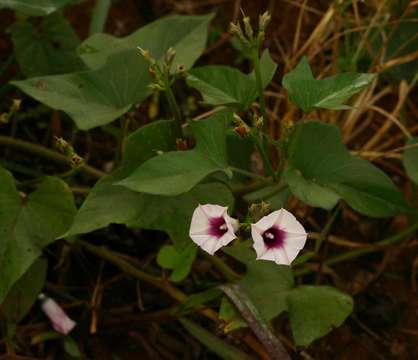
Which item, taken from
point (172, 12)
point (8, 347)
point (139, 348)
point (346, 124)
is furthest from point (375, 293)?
point (172, 12)

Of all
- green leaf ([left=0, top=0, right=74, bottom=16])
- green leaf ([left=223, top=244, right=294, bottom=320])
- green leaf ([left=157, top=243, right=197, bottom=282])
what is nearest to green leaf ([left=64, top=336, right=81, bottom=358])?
green leaf ([left=157, top=243, right=197, bottom=282])

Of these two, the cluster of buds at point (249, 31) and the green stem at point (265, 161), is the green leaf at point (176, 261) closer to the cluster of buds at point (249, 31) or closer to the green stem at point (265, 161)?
the green stem at point (265, 161)

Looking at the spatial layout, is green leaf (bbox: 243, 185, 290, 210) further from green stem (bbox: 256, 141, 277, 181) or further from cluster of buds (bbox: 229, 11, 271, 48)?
cluster of buds (bbox: 229, 11, 271, 48)

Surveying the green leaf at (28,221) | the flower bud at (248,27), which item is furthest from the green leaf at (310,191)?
the green leaf at (28,221)

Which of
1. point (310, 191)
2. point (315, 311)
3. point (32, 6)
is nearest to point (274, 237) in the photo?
point (310, 191)

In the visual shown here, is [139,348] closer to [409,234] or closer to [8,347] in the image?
[8,347]

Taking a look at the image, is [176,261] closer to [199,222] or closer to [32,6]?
[199,222]
